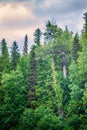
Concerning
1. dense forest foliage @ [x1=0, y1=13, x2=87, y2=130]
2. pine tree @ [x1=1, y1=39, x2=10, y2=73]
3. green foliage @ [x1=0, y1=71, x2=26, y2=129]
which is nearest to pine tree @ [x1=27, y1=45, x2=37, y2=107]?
dense forest foliage @ [x1=0, y1=13, x2=87, y2=130]

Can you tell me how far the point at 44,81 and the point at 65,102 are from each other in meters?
5.57

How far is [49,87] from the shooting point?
72062mm

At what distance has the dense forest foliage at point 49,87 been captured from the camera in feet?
218

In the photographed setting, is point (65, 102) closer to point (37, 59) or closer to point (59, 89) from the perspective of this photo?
point (59, 89)

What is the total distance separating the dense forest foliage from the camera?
66375mm

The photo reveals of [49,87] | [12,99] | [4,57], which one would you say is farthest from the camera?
[4,57]

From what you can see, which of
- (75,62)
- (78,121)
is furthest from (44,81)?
(78,121)

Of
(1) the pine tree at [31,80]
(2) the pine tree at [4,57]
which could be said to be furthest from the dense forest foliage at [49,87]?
(2) the pine tree at [4,57]

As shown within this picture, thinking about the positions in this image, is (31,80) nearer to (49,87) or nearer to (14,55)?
(49,87)

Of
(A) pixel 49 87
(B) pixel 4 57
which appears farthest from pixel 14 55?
(A) pixel 49 87

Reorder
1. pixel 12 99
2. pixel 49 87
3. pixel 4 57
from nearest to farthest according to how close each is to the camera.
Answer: pixel 49 87
pixel 12 99
pixel 4 57

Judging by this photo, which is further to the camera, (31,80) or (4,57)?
(4,57)

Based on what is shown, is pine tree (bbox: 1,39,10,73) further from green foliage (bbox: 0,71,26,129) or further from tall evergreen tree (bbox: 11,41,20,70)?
green foliage (bbox: 0,71,26,129)

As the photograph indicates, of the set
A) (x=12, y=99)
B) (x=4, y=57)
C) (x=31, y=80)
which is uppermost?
(x=4, y=57)
